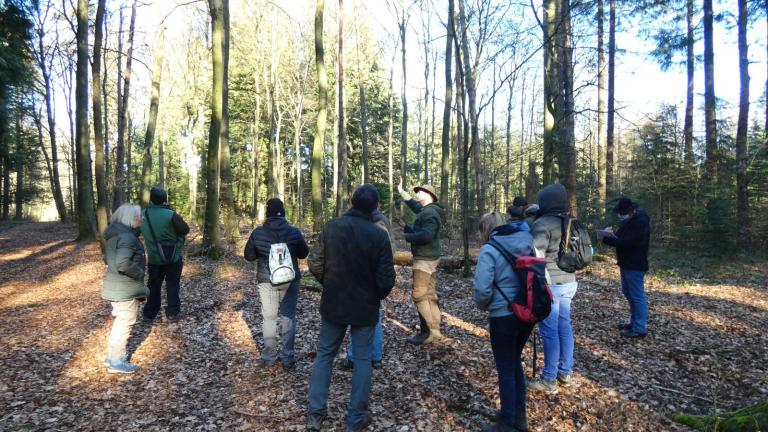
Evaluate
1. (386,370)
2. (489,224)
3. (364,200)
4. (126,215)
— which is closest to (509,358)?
(489,224)

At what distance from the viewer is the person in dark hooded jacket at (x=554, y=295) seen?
463cm

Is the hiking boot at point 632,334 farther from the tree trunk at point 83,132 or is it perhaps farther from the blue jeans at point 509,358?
the tree trunk at point 83,132

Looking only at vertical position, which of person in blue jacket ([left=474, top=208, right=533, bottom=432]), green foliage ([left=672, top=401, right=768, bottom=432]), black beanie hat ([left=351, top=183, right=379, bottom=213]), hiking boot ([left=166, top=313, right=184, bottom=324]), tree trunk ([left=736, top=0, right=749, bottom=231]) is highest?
tree trunk ([left=736, top=0, right=749, bottom=231])

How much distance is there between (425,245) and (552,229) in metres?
1.72

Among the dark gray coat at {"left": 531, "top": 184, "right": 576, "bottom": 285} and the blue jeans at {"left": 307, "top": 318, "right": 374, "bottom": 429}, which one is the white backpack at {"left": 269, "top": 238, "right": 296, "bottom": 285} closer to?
the blue jeans at {"left": 307, "top": 318, "right": 374, "bottom": 429}

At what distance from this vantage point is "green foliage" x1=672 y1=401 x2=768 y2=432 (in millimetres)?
3168

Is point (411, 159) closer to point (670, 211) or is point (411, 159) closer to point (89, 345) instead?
point (670, 211)

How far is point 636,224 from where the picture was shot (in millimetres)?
6309

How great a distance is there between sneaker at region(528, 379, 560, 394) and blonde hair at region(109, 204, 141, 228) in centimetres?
494

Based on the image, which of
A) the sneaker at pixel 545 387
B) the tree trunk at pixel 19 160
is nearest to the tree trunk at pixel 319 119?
the sneaker at pixel 545 387

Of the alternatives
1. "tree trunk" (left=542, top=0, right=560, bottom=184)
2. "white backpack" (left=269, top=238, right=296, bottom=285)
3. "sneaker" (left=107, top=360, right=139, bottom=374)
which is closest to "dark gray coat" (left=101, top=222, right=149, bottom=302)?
"sneaker" (left=107, top=360, right=139, bottom=374)

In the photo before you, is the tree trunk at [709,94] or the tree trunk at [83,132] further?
the tree trunk at [709,94]

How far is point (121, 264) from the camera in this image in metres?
5.00

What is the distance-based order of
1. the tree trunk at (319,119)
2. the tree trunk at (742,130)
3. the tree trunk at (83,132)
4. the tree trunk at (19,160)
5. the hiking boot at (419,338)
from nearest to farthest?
the hiking boot at (419,338), the tree trunk at (742,130), the tree trunk at (83,132), the tree trunk at (319,119), the tree trunk at (19,160)
